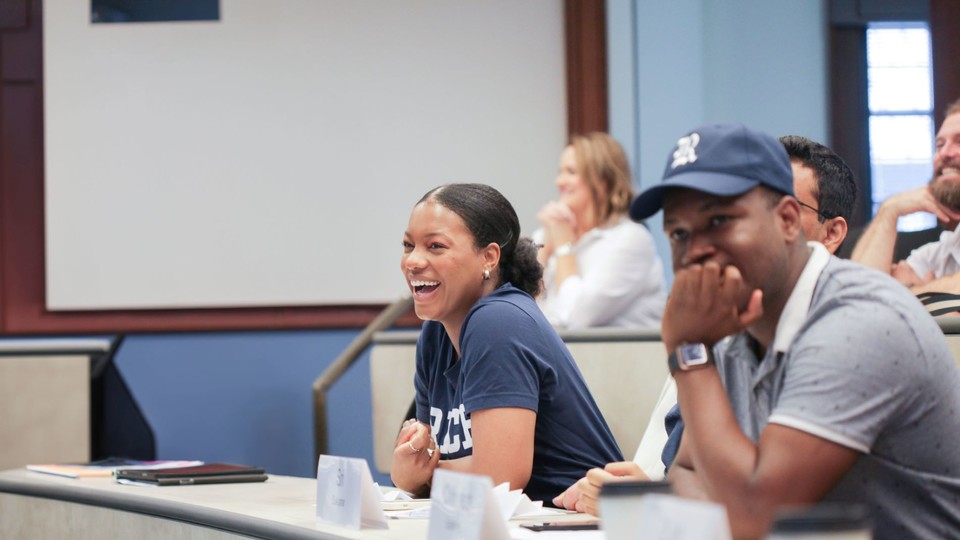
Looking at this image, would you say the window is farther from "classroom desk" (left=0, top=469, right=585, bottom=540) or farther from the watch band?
the watch band

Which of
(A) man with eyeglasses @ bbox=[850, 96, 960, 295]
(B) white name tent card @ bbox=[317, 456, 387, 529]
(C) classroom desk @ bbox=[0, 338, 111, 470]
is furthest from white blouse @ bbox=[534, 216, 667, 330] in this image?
(B) white name tent card @ bbox=[317, 456, 387, 529]

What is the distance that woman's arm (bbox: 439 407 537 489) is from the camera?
1.95 metres

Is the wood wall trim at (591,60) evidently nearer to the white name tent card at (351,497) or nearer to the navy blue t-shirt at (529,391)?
the navy blue t-shirt at (529,391)

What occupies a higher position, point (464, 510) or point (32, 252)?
point (32, 252)

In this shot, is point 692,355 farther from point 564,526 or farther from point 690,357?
point 564,526

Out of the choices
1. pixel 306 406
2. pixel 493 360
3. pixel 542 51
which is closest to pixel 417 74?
pixel 542 51

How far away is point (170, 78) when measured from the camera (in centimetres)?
525

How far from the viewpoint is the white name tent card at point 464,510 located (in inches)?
51.6

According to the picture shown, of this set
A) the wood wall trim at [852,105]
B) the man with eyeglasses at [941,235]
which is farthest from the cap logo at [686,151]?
the wood wall trim at [852,105]

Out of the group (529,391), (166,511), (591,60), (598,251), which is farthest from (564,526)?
(591,60)

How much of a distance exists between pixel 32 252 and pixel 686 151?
14.5 feet

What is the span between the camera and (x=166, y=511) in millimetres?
1992

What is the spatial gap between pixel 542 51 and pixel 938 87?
156 cm

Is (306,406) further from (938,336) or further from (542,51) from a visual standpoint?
(938,336)
